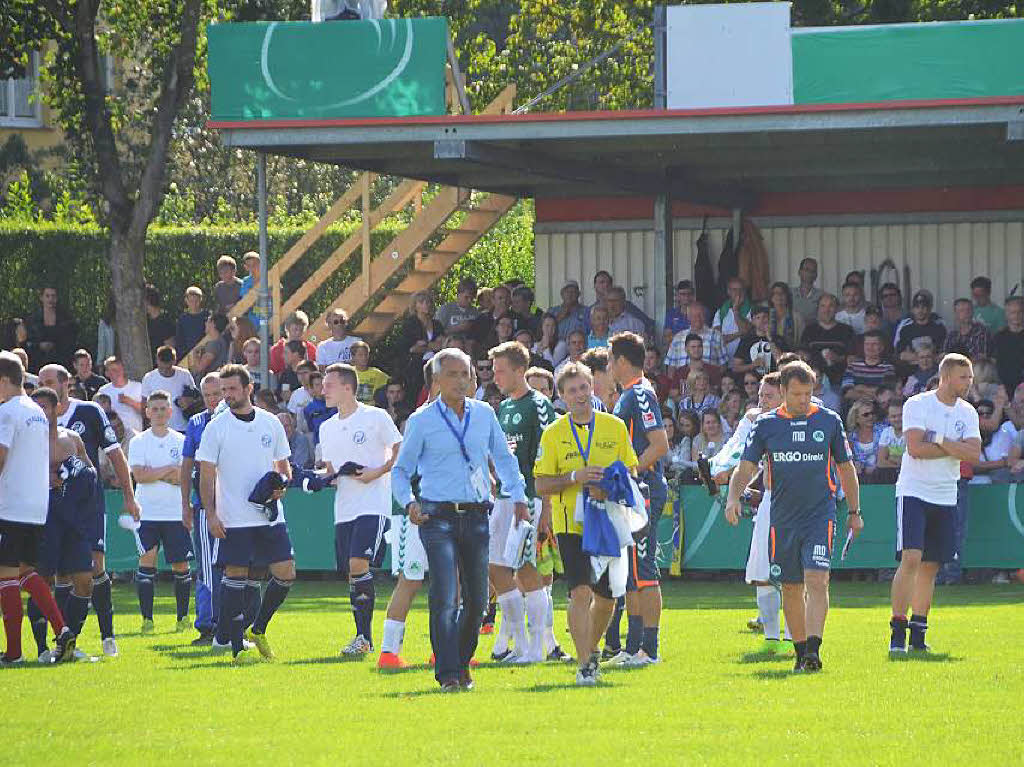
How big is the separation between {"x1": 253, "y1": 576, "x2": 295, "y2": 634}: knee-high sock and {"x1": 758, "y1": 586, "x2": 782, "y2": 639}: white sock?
331cm

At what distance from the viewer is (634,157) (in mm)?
23844

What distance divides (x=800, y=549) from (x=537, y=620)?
213cm

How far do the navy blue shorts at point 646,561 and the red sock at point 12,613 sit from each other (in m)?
4.04

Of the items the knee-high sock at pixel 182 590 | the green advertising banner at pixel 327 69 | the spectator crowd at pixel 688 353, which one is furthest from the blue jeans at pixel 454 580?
the green advertising banner at pixel 327 69

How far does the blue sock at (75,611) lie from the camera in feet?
45.4

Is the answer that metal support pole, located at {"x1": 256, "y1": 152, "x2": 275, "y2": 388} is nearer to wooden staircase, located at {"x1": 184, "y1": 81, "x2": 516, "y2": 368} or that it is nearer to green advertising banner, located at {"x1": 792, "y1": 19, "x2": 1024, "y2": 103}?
wooden staircase, located at {"x1": 184, "y1": 81, "x2": 516, "y2": 368}

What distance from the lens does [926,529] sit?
13.2 metres

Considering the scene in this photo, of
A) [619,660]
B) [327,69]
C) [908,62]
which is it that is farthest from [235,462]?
[908,62]

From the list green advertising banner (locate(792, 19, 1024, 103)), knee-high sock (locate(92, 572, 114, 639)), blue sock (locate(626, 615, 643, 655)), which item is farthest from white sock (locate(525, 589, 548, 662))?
green advertising banner (locate(792, 19, 1024, 103))

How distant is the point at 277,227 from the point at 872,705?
25.8 metres

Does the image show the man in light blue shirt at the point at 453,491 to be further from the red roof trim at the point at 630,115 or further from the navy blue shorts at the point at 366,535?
the red roof trim at the point at 630,115

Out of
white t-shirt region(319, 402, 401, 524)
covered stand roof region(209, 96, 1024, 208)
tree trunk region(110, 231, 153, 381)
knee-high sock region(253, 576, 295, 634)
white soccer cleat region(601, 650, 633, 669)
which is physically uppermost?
covered stand roof region(209, 96, 1024, 208)

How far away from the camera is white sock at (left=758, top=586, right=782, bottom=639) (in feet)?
45.0

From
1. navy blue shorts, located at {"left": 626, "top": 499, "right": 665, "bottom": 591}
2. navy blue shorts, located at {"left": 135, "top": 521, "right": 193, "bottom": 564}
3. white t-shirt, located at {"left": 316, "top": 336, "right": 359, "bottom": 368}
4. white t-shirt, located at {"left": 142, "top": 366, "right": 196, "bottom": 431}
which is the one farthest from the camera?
white t-shirt, located at {"left": 316, "top": 336, "right": 359, "bottom": 368}
